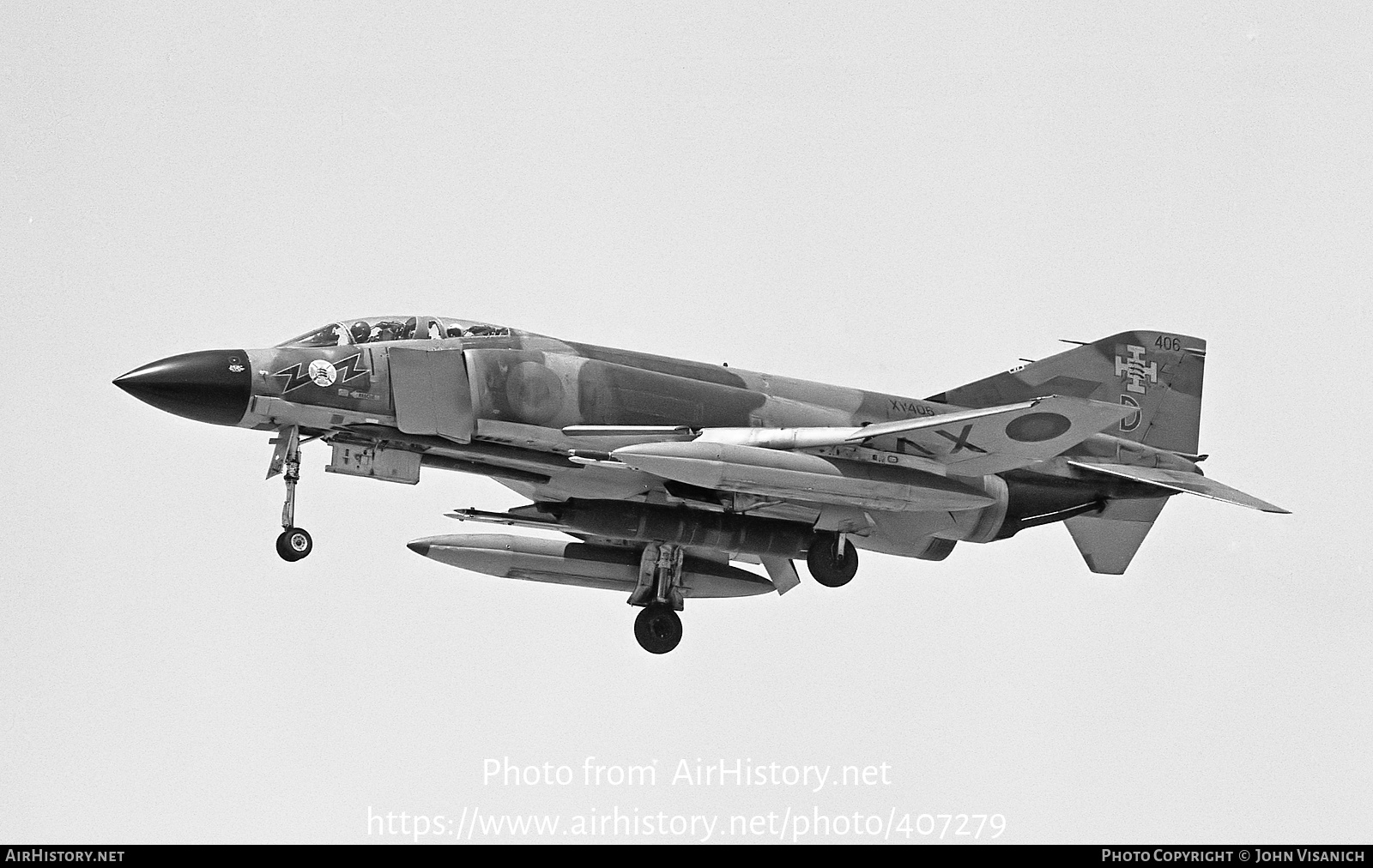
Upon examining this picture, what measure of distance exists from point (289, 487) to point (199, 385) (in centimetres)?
133

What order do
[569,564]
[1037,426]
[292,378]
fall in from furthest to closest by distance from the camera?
1. [569,564]
2. [1037,426]
3. [292,378]

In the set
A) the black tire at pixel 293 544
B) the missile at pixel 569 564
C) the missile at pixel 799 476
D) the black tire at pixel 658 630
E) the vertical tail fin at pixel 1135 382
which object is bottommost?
the black tire at pixel 658 630

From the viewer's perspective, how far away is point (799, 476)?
18141 millimetres

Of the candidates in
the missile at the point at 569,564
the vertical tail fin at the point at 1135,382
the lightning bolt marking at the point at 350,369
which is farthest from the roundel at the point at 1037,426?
the lightning bolt marking at the point at 350,369

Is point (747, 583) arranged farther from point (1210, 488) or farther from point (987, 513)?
point (1210, 488)

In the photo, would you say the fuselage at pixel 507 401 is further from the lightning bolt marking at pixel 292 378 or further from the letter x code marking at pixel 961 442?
the letter x code marking at pixel 961 442

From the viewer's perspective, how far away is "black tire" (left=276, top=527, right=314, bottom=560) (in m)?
17.3

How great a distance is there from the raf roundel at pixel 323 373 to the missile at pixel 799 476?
2.89 m

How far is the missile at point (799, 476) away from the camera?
17.5 metres

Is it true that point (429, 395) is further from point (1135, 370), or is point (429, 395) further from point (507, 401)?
point (1135, 370)

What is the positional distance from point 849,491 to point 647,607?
3.93 metres

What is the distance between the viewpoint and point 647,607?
2142 centimetres

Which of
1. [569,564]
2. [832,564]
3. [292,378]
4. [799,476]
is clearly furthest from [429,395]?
[832,564]
